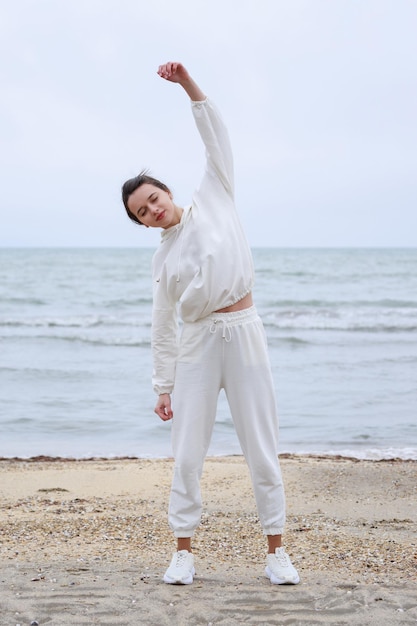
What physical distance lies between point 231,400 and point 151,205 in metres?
0.95

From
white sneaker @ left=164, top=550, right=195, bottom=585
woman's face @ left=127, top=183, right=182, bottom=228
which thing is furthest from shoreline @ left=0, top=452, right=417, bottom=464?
woman's face @ left=127, top=183, right=182, bottom=228

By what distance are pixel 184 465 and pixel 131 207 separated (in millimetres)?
1194

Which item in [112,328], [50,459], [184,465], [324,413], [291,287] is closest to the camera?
[184,465]

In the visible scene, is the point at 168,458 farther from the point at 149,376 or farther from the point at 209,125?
the point at 149,376

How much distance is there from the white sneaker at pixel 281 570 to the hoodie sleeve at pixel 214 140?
67.7 inches

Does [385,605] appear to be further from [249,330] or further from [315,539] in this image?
[249,330]

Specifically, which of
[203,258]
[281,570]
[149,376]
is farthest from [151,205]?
[149,376]

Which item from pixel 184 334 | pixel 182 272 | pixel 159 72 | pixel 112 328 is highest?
pixel 159 72

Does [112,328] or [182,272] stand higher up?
[182,272]

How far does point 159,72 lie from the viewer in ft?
11.4

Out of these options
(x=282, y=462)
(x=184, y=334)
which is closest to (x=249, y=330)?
(x=184, y=334)

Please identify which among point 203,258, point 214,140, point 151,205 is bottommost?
point 203,258

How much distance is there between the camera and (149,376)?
11.9 metres

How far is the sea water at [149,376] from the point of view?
806 centimetres
